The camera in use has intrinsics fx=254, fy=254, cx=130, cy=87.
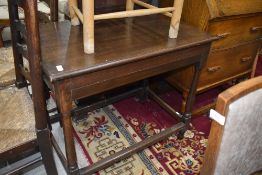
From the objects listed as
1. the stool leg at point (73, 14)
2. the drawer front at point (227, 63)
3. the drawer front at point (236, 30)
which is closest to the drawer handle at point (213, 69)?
the drawer front at point (227, 63)

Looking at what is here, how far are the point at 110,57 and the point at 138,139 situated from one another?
864mm

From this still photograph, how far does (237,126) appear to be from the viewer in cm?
68

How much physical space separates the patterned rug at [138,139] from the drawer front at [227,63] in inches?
14.2

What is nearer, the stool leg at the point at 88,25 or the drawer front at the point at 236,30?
the stool leg at the point at 88,25

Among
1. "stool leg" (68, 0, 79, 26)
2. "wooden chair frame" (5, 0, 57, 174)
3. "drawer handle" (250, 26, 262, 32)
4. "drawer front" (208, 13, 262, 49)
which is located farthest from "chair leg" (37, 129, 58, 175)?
"drawer handle" (250, 26, 262, 32)

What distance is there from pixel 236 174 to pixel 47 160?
0.80 meters

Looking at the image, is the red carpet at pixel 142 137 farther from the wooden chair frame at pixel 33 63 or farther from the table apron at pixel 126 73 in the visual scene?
the table apron at pixel 126 73

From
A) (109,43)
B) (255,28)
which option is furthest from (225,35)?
(109,43)

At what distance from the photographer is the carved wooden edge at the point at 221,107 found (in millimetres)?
622

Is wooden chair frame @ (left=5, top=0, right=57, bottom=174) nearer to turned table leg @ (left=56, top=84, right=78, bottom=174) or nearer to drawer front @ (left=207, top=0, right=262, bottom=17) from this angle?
turned table leg @ (left=56, top=84, right=78, bottom=174)

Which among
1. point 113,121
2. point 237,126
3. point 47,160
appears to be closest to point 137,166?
point 113,121

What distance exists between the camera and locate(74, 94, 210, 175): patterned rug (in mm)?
1564

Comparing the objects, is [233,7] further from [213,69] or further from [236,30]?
[213,69]

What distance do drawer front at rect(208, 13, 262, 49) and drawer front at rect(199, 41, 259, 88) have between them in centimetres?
5
